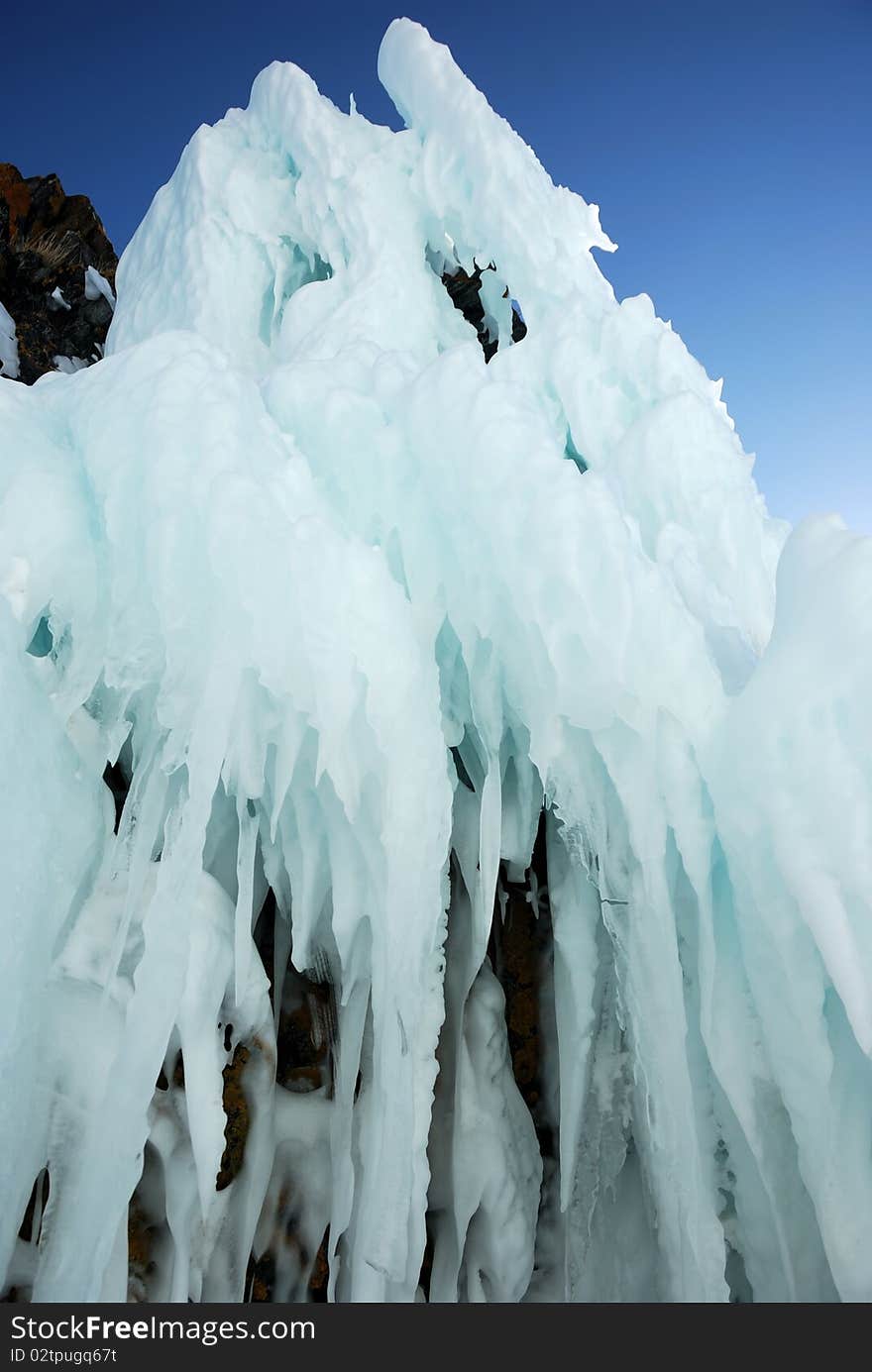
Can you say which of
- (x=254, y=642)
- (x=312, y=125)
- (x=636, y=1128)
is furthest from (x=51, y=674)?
(x=312, y=125)

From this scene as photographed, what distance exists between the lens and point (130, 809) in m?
2.94

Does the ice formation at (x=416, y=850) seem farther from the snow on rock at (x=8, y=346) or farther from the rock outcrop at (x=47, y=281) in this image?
the rock outcrop at (x=47, y=281)

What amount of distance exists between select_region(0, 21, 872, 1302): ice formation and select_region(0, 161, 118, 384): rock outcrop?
17.3ft

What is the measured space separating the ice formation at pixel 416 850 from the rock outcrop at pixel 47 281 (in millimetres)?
5282

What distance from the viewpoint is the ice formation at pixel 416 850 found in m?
2.52

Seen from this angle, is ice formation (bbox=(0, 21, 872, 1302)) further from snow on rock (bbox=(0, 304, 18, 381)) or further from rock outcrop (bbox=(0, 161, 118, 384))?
rock outcrop (bbox=(0, 161, 118, 384))

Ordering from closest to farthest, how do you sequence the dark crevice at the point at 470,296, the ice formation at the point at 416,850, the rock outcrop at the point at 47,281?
1. the ice formation at the point at 416,850
2. the dark crevice at the point at 470,296
3. the rock outcrop at the point at 47,281

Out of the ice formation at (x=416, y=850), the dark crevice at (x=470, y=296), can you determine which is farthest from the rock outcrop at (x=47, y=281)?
the ice formation at (x=416, y=850)

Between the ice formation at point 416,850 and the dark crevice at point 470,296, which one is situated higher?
the dark crevice at point 470,296

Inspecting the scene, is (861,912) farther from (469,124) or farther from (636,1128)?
(469,124)

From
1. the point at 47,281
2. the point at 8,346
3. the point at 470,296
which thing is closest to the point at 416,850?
the point at 470,296

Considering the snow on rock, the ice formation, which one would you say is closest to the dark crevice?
the ice formation

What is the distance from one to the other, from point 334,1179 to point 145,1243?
73 cm

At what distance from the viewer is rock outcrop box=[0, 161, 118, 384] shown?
7.88m
